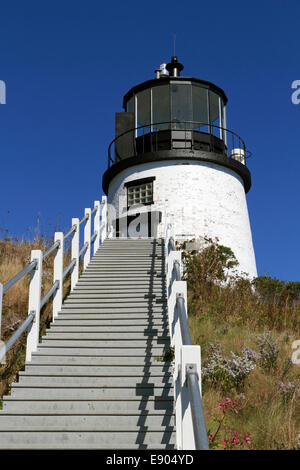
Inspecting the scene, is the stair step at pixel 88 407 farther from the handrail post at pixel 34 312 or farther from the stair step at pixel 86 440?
the handrail post at pixel 34 312

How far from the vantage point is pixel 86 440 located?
15.0 ft

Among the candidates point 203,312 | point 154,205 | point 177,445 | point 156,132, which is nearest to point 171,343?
point 177,445

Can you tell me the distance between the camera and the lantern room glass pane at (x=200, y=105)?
17594 mm

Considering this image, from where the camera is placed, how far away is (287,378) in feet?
21.3

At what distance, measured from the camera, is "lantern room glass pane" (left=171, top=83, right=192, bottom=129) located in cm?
1734

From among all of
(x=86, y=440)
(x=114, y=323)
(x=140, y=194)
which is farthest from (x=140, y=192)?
(x=86, y=440)

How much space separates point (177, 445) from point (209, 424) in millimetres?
722

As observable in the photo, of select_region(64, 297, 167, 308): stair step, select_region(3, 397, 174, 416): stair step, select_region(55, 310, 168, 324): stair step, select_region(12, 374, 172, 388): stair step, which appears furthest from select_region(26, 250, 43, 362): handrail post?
select_region(64, 297, 167, 308): stair step

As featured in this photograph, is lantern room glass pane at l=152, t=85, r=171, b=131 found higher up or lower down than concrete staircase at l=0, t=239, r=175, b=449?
higher up

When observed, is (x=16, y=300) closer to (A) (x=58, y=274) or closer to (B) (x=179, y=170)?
(A) (x=58, y=274)

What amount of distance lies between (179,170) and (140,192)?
1626 mm

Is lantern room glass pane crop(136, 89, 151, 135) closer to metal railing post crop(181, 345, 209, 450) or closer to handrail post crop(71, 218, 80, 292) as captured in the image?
handrail post crop(71, 218, 80, 292)

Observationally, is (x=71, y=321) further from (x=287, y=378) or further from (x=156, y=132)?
(x=156, y=132)
